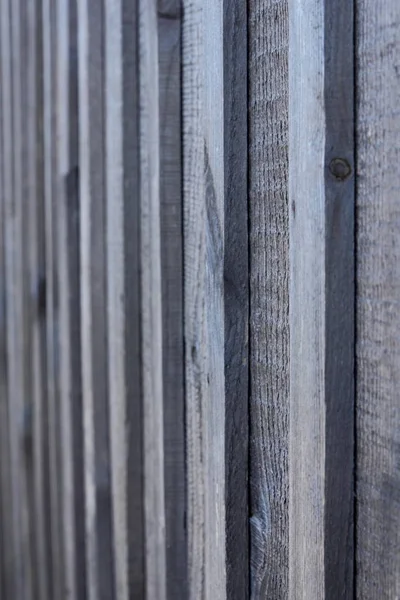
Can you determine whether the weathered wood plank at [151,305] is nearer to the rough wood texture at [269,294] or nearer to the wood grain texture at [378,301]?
the rough wood texture at [269,294]

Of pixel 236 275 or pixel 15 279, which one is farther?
pixel 15 279

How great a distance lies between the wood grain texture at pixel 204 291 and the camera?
1.46m

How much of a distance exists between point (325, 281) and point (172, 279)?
0.63m

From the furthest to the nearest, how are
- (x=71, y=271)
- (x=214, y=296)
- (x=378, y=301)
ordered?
1. (x=71, y=271)
2. (x=214, y=296)
3. (x=378, y=301)

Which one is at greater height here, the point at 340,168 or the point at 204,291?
the point at 340,168

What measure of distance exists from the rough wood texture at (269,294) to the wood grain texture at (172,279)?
1.09ft

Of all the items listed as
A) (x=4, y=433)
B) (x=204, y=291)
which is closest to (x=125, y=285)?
(x=204, y=291)

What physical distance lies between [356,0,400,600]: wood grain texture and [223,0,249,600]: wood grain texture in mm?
317

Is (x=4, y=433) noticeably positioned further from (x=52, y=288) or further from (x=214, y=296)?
(x=214, y=296)

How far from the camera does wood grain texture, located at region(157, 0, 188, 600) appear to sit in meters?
1.72

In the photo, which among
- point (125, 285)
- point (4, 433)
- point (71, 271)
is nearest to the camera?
point (125, 285)

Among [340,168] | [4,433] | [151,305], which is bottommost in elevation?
[4,433]

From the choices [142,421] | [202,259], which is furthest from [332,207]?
[142,421]

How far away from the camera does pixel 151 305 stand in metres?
1.85
